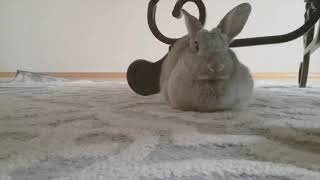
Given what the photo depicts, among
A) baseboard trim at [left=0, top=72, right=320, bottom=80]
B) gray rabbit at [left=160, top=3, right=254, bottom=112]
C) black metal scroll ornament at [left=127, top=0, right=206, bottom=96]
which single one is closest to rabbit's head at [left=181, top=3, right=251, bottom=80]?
gray rabbit at [left=160, top=3, right=254, bottom=112]

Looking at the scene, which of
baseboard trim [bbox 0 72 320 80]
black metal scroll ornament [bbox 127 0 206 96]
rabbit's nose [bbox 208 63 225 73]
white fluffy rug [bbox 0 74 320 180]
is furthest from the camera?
baseboard trim [bbox 0 72 320 80]

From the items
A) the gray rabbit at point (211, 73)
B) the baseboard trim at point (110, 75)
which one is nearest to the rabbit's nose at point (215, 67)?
the gray rabbit at point (211, 73)

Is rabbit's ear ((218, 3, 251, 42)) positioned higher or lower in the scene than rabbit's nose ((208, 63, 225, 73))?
higher

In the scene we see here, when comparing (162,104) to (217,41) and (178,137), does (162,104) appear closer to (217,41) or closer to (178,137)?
(217,41)

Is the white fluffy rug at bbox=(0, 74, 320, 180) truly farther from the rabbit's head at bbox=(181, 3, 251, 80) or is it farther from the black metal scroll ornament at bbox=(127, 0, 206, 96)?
the black metal scroll ornament at bbox=(127, 0, 206, 96)

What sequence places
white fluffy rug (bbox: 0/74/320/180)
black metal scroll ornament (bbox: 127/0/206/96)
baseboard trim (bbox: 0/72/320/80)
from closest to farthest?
white fluffy rug (bbox: 0/74/320/180) → black metal scroll ornament (bbox: 127/0/206/96) → baseboard trim (bbox: 0/72/320/80)

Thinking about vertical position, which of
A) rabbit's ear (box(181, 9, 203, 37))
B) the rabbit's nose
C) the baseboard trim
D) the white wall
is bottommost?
the baseboard trim

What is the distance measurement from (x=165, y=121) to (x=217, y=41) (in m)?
0.21

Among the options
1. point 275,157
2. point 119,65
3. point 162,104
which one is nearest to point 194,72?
point 162,104

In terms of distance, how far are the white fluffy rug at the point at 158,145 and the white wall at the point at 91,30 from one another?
1930 mm

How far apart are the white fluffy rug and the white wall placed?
1.93 m

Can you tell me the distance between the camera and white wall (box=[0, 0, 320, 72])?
9.02ft

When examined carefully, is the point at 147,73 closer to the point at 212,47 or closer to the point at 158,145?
the point at 212,47

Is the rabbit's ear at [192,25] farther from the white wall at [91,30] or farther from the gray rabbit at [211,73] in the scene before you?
the white wall at [91,30]
